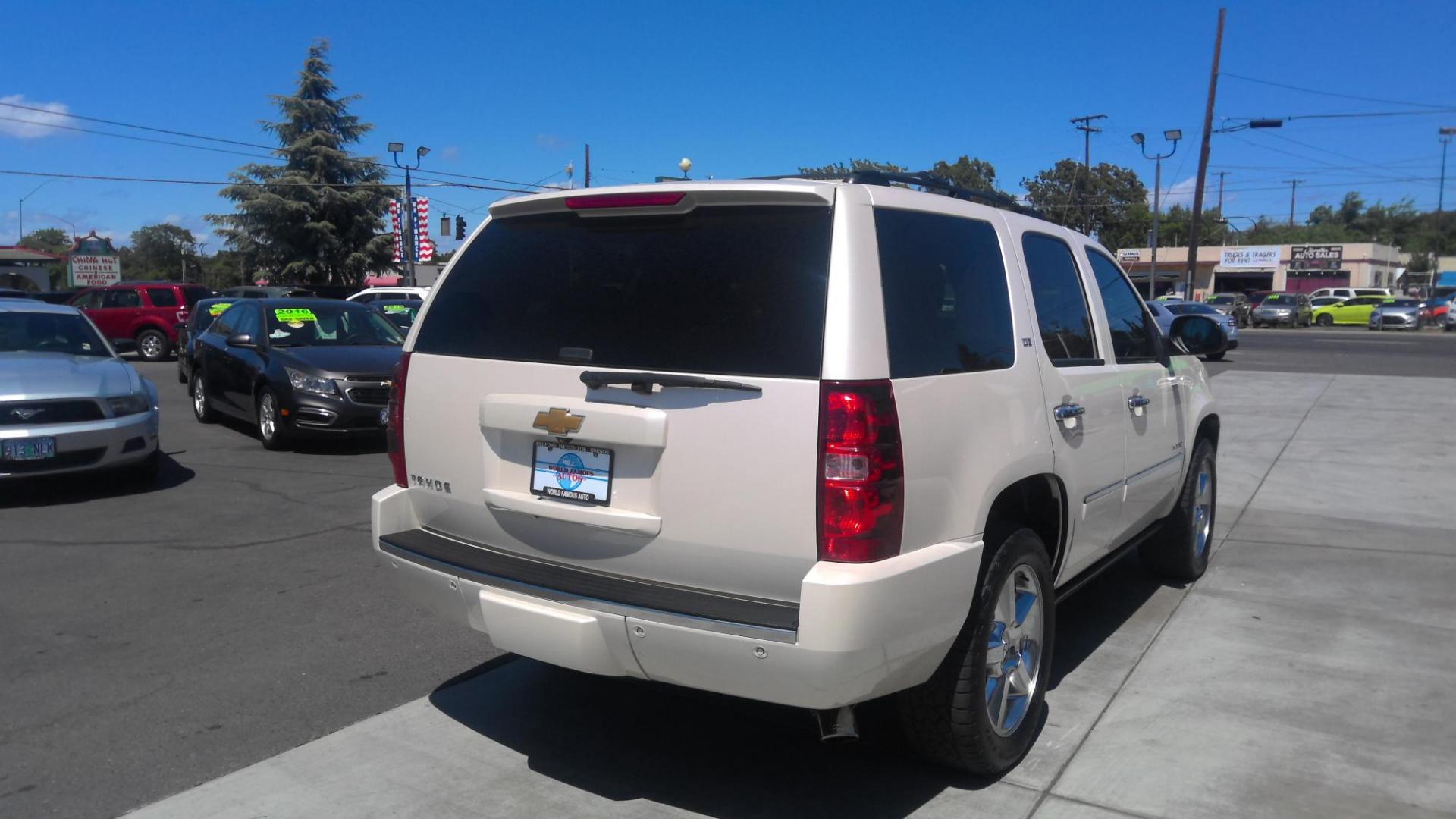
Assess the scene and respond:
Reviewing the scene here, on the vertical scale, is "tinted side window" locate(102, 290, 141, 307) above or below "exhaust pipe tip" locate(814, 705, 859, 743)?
above

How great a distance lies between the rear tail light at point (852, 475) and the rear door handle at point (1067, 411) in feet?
4.18

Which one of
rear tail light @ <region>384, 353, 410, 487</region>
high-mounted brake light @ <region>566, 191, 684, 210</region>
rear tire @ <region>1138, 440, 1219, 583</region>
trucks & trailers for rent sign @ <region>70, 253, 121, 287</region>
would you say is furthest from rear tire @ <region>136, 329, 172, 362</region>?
high-mounted brake light @ <region>566, 191, 684, 210</region>

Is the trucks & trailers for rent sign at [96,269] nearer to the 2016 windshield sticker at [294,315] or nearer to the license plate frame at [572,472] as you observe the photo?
the 2016 windshield sticker at [294,315]

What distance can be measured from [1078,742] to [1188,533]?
2.41 m

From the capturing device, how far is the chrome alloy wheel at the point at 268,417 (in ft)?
35.6

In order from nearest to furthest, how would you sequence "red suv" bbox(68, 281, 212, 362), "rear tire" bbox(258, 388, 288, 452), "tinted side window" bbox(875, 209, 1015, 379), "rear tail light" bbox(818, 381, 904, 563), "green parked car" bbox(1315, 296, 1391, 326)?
"rear tail light" bbox(818, 381, 904, 563), "tinted side window" bbox(875, 209, 1015, 379), "rear tire" bbox(258, 388, 288, 452), "red suv" bbox(68, 281, 212, 362), "green parked car" bbox(1315, 296, 1391, 326)

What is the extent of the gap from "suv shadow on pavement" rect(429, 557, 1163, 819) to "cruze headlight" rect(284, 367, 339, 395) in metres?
6.43

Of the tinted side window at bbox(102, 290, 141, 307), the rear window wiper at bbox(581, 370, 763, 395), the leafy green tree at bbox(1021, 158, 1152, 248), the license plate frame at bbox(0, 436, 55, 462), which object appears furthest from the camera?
the leafy green tree at bbox(1021, 158, 1152, 248)

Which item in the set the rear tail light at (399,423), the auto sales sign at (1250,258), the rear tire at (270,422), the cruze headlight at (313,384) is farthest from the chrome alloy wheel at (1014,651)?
the auto sales sign at (1250,258)

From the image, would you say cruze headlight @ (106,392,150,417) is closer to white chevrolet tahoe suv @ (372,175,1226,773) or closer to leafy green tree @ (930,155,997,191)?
white chevrolet tahoe suv @ (372,175,1226,773)

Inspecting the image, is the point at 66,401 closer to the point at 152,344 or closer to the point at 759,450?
the point at 759,450

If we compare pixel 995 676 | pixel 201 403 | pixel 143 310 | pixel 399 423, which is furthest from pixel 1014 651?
pixel 143 310

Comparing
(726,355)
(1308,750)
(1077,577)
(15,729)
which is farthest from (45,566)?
(1308,750)

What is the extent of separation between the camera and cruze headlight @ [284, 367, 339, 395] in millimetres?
10609
